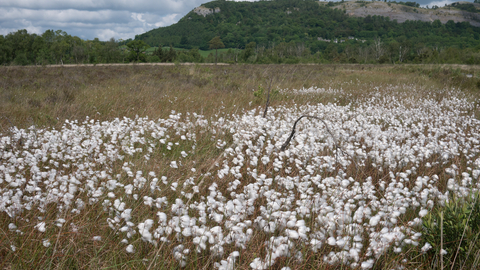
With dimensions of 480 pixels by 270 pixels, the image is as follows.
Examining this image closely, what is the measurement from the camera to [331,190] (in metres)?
2.76

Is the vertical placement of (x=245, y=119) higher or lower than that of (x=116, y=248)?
higher

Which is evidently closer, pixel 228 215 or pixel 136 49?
pixel 228 215

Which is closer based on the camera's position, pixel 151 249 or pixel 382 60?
pixel 151 249

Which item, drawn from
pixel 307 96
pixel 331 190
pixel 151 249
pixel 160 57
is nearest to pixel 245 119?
pixel 331 190

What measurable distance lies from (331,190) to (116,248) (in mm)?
2103

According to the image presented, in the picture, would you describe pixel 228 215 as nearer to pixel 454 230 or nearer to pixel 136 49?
pixel 454 230

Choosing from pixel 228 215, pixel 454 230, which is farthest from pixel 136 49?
pixel 454 230

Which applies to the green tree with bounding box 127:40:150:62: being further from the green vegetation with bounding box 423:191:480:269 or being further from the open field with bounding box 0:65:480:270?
the green vegetation with bounding box 423:191:480:269

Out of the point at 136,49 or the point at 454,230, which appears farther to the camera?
the point at 136,49

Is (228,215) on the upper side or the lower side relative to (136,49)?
lower

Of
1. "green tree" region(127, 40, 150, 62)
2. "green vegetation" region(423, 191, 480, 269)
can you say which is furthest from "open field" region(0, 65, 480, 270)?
"green tree" region(127, 40, 150, 62)

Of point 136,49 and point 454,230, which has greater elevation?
point 136,49

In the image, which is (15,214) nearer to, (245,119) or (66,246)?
(66,246)

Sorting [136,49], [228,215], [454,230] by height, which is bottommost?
[454,230]
